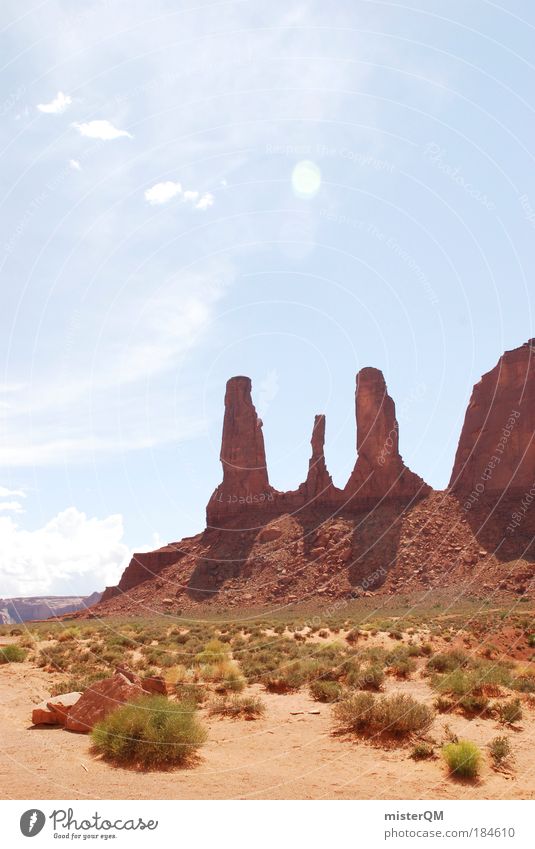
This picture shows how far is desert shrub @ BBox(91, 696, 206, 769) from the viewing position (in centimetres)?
1134

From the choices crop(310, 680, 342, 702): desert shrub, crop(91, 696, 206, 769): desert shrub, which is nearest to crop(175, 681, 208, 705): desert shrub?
crop(310, 680, 342, 702): desert shrub

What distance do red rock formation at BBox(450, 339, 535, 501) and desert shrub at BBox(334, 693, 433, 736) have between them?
208 ft

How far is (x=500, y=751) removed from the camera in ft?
39.8

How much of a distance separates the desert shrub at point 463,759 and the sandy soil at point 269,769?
0.22m

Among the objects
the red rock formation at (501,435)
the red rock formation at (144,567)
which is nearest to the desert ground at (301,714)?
the red rock formation at (501,435)

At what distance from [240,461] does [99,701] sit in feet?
261

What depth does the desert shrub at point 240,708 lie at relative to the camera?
15.9 meters

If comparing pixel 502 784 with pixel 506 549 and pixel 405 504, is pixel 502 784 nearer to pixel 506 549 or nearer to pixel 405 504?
pixel 506 549

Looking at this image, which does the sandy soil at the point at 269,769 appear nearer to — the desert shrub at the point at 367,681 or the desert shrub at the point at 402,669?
the desert shrub at the point at 367,681

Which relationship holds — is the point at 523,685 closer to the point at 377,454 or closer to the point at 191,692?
the point at 191,692

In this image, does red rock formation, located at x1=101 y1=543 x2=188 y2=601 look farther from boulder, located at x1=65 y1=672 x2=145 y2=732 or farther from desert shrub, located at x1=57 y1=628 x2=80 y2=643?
boulder, located at x1=65 y1=672 x2=145 y2=732

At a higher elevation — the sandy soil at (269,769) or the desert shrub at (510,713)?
the sandy soil at (269,769)

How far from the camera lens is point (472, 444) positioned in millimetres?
78875

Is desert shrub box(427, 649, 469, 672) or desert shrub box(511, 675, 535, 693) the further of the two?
desert shrub box(427, 649, 469, 672)
